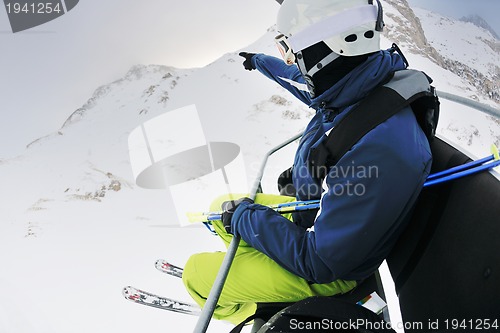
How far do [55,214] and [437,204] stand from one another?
447cm

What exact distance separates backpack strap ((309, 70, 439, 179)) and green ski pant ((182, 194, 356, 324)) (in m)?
0.44

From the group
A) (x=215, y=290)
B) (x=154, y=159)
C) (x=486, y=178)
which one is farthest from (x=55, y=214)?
(x=486, y=178)

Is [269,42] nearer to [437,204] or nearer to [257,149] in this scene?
[257,149]

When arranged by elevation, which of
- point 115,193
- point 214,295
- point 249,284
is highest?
point 214,295

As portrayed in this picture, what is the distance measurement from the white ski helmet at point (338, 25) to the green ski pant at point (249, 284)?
821 mm

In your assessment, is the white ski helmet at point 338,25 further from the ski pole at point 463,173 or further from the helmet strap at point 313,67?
the ski pole at point 463,173

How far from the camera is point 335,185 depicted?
1119 mm

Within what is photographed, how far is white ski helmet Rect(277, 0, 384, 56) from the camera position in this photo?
48.1 inches

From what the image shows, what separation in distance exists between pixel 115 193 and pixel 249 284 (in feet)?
12.4

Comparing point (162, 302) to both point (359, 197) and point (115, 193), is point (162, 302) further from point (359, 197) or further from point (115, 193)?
point (115, 193)

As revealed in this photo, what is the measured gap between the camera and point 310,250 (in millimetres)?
1183

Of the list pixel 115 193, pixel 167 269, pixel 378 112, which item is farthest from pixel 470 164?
pixel 115 193

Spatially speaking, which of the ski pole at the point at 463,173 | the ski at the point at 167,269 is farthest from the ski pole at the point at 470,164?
the ski at the point at 167,269

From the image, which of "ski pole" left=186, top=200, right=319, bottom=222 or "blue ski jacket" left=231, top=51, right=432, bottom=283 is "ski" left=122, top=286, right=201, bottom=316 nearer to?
"ski pole" left=186, top=200, right=319, bottom=222
